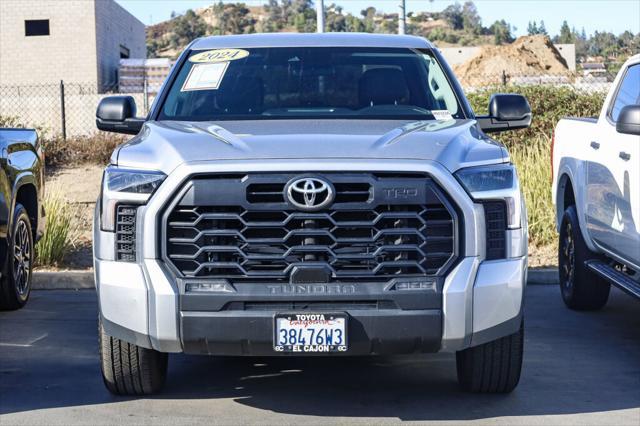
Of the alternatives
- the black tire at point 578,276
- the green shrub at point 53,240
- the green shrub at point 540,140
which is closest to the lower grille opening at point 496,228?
the black tire at point 578,276

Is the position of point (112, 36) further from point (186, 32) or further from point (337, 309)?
point (186, 32)

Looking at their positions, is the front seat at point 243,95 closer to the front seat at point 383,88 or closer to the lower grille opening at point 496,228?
the front seat at point 383,88

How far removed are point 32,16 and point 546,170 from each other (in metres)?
28.3

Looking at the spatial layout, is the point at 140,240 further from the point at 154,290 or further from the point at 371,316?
the point at 371,316

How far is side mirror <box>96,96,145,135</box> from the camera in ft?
23.2

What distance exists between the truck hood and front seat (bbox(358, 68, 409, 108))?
2.57 ft

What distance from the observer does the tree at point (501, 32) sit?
9862 centimetres

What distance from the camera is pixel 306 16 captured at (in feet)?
337

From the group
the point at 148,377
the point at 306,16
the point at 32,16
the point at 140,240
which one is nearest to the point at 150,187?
the point at 140,240

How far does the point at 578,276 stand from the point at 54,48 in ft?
102

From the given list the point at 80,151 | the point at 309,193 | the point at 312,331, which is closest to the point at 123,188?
the point at 309,193

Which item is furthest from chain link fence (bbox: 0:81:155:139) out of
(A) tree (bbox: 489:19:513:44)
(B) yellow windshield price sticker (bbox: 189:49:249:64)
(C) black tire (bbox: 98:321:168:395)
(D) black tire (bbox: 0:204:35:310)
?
(A) tree (bbox: 489:19:513:44)

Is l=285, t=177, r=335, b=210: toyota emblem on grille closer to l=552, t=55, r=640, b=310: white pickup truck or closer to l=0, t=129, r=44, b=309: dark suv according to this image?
l=552, t=55, r=640, b=310: white pickup truck

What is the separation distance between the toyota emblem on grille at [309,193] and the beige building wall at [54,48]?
32.8 meters
